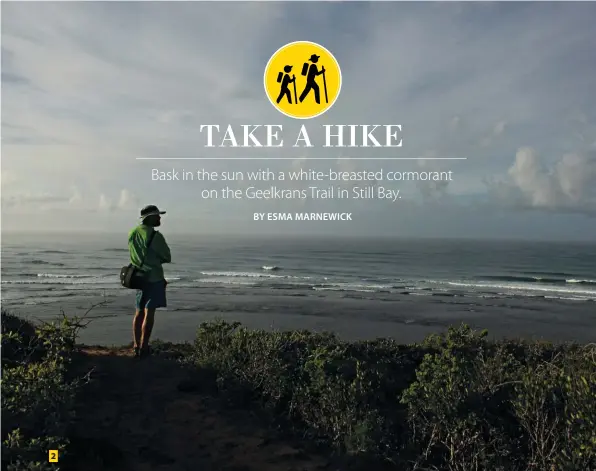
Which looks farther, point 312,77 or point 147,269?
point 312,77

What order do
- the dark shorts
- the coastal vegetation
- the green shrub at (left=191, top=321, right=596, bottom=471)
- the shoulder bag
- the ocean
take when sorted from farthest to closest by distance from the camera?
the ocean
the dark shorts
the shoulder bag
the green shrub at (left=191, top=321, right=596, bottom=471)
the coastal vegetation

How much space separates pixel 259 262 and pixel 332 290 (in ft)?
35.5

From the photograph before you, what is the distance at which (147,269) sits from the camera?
5945 mm

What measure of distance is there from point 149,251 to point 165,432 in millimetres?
2389

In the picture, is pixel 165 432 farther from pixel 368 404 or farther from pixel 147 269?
pixel 147 269

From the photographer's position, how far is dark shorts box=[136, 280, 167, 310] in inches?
236

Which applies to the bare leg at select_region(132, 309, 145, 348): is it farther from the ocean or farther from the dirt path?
the ocean

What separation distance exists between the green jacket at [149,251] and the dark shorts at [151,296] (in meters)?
0.08

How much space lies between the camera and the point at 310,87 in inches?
270

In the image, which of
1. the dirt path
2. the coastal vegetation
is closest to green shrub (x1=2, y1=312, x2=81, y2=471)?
the coastal vegetation

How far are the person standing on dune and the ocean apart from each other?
1.87m

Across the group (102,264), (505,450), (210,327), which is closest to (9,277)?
(102,264)

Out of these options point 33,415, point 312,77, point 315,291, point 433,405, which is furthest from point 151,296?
point 315,291

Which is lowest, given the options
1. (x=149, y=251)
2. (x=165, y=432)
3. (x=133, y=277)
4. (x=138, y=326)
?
(x=165, y=432)
